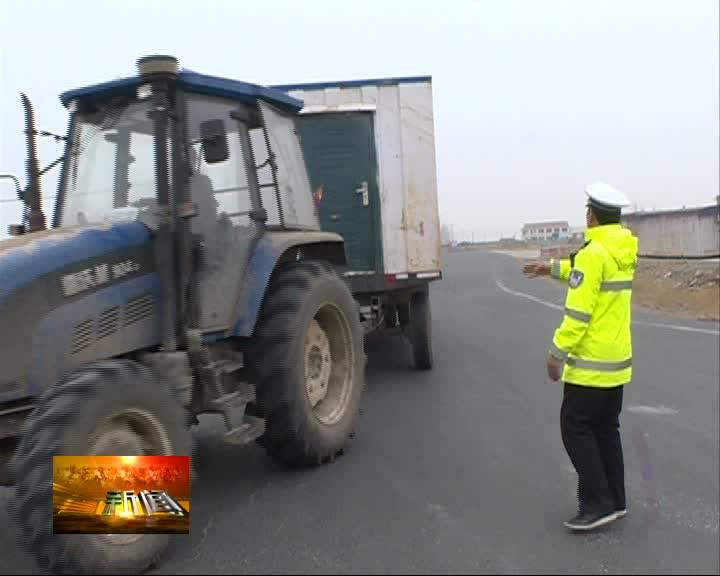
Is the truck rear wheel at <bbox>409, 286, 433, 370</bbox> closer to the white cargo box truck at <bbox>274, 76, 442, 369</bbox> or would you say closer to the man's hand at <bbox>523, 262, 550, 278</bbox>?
the white cargo box truck at <bbox>274, 76, 442, 369</bbox>

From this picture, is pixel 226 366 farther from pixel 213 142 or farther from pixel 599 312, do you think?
pixel 599 312

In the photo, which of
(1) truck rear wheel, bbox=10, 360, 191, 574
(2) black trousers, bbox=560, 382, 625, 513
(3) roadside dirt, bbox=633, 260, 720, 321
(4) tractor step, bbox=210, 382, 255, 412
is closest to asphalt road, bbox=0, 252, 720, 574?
(2) black trousers, bbox=560, 382, 625, 513

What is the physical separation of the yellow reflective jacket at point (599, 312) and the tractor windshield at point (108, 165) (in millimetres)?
2693

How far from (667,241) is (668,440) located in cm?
3600

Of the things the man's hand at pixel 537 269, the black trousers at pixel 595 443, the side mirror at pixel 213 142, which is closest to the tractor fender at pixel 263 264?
the side mirror at pixel 213 142

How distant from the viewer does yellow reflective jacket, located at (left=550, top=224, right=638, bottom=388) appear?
3873mm

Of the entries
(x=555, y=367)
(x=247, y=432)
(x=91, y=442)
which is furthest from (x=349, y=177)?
(x=91, y=442)

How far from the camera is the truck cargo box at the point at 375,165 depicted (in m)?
8.33

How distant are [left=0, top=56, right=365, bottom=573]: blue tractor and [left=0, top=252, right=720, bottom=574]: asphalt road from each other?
0.42 meters

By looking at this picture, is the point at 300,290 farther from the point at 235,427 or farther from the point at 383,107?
the point at 383,107

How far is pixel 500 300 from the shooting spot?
1852 cm

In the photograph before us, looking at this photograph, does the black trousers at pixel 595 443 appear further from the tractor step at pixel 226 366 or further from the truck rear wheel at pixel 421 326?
the truck rear wheel at pixel 421 326

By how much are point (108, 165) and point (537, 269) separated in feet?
10.2

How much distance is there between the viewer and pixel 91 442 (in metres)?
3.18
